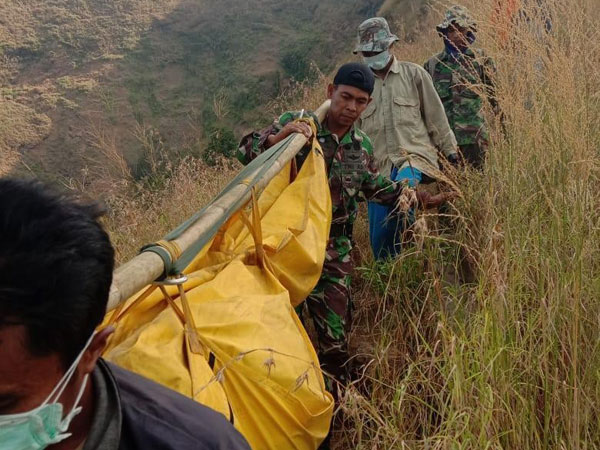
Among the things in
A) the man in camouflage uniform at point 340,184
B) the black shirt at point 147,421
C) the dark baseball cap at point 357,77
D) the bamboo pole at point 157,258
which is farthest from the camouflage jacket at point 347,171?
the black shirt at point 147,421

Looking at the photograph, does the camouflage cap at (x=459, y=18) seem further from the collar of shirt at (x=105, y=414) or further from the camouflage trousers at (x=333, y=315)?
the collar of shirt at (x=105, y=414)

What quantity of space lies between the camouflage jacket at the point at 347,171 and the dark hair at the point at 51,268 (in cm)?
184

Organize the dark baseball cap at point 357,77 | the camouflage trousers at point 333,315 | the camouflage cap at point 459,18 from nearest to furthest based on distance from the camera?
the camouflage trousers at point 333,315
the dark baseball cap at point 357,77
the camouflage cap at point 459,18

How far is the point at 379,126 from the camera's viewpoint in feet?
12.0

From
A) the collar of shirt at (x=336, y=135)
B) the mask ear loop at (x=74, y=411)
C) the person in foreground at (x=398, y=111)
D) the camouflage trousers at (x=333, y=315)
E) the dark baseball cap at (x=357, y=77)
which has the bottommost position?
the camouflage trousers at (x=333, y=315)

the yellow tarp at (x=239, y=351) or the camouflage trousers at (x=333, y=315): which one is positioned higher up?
the yellow tarp at (x=239, y=351)

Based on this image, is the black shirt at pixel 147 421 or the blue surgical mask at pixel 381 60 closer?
the black shirt at pixel 147 421

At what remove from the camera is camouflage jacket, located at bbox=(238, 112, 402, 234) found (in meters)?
2.73

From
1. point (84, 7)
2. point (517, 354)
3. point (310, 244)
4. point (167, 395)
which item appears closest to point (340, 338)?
point (310, 244)

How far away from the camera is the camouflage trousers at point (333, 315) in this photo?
248 cm

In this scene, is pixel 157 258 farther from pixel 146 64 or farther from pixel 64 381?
pixel 146 64

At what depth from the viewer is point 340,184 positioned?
2768 millimetres

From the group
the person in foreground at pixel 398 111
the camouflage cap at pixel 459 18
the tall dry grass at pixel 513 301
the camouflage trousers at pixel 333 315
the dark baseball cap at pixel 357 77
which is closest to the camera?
the tall dry grass at pixel 513 301

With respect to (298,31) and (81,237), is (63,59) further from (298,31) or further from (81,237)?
(81,237)
